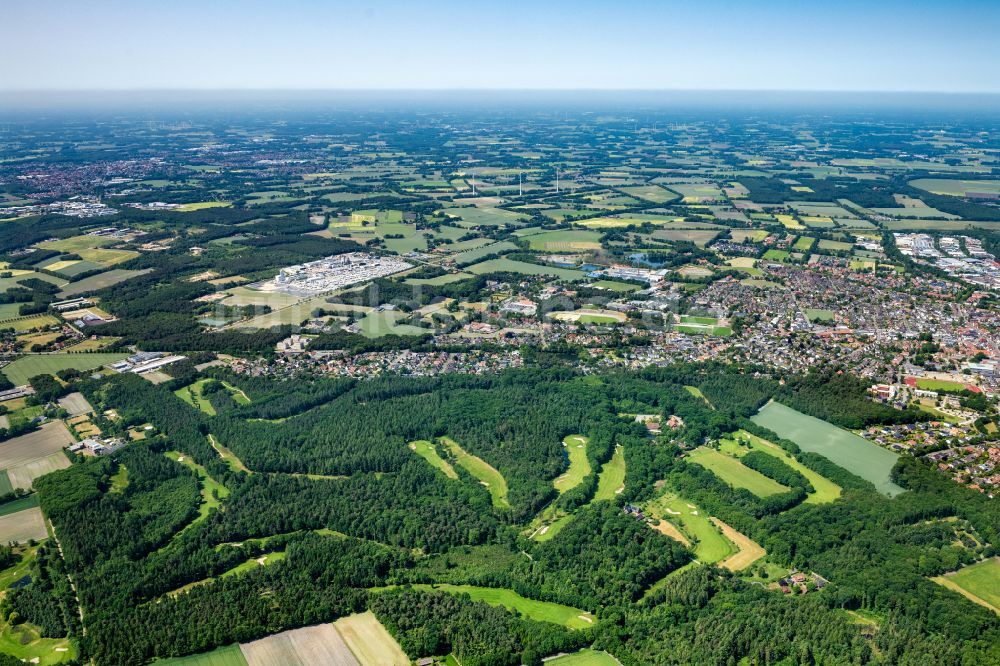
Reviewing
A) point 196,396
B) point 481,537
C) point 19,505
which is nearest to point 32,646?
point 19,505

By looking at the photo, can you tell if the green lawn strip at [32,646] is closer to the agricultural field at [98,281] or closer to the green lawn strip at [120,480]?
the green lawn strip at [120,480]

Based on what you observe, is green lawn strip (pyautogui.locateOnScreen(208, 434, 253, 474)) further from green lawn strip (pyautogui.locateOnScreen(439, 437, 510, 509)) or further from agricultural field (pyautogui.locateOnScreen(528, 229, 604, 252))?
agricultural field (pyautogui.locateOnScreen(528, 229, 604, 252))

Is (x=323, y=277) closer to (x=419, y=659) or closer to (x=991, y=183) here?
(x=419, y=659)

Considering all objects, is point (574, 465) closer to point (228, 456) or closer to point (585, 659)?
point (585, 659)

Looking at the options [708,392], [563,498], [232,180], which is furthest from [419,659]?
[232,180]

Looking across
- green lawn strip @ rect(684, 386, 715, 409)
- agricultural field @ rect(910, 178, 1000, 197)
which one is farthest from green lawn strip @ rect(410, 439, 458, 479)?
agricultural field @ rect(910, 178, 1000, 197)

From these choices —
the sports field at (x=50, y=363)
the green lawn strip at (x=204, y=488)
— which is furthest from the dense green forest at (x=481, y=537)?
the sports field at (x=50, y=363)
